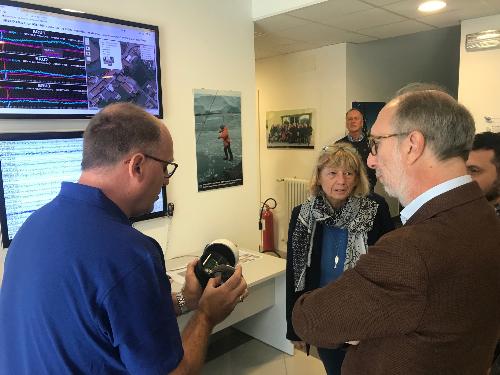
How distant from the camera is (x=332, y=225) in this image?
1.88m

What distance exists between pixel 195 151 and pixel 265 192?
2.66 meters

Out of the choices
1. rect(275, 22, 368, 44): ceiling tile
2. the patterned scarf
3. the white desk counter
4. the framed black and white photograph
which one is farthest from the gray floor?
rect(275, 22, 368, 44): ceiling tile

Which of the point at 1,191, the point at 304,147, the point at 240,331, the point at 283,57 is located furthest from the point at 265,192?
the point at 1,191

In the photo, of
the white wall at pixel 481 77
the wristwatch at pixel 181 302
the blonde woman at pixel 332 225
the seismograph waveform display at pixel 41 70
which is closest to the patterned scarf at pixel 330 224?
the blonde woman at pixel 332 225

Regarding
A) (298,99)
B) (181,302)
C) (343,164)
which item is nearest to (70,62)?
(181,302)

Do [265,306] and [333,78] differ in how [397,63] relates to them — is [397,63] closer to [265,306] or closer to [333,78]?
[333,78]

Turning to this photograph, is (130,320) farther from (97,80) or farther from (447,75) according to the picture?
(447,75)

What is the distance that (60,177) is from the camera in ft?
6.45

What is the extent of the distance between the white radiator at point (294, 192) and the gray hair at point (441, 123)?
3676mm

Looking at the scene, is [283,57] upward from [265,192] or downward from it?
upward

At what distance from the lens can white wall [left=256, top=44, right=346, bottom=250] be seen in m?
4.30

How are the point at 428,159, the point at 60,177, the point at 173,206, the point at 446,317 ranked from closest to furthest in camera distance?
the point at 446,317, the point at 428,159, the point at 60,177, the point at 173,206

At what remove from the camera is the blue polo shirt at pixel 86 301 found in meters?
0.81

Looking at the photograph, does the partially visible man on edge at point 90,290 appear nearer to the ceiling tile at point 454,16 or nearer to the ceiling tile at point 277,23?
the ceiling tile at point 277,23
